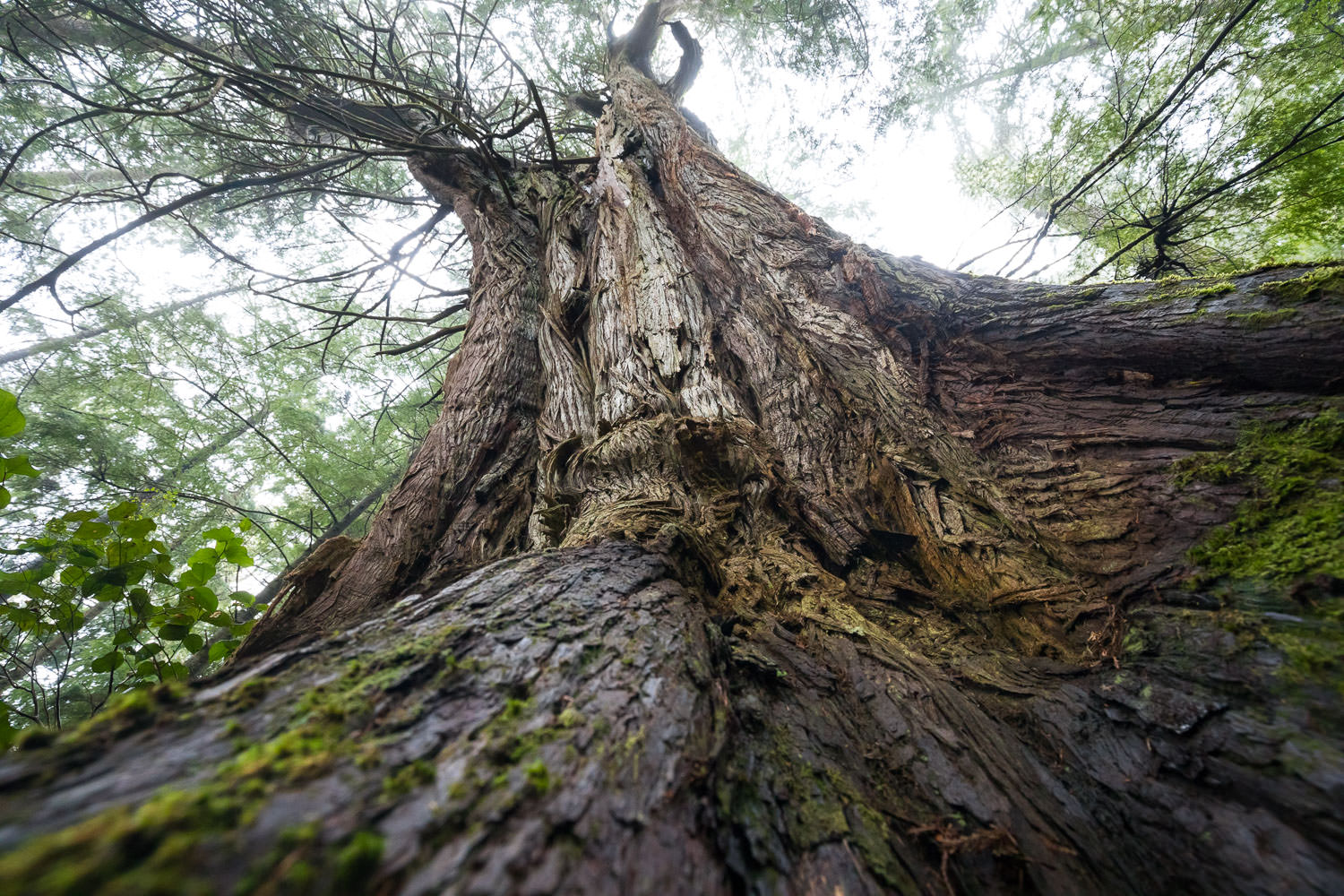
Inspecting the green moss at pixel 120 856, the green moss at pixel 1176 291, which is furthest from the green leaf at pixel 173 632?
the green moss at pixel 1176 291

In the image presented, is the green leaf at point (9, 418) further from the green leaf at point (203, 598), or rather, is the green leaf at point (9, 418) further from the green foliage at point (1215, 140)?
the green foliage at point (1215, 140)

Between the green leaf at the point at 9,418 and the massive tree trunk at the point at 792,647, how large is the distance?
2.86ft

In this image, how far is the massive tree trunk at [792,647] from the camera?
51cm

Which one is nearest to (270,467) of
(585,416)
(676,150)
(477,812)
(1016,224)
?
(585,416)

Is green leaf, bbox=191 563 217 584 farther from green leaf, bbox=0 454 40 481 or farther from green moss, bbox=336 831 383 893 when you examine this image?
green moss, bbox=336 831 383 893

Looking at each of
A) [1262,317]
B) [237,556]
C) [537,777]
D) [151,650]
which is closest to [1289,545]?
[1262,317]

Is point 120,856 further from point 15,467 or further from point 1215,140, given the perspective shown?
point 1215,140

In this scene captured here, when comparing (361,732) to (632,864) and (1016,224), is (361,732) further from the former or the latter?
(1016,224)

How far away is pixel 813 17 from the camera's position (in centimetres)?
586

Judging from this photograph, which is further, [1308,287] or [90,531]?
[90,531]

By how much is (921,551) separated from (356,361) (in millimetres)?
7038

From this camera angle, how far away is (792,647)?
1.23 meters

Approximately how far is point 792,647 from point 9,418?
2285 millimetres

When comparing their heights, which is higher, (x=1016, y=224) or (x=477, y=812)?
(x=1016, y=224)
